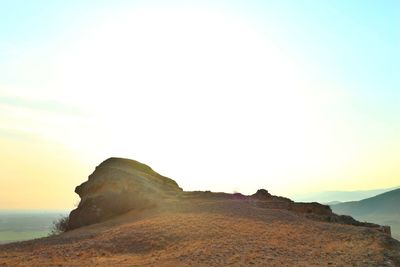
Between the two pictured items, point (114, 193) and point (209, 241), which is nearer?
point (209, 241)

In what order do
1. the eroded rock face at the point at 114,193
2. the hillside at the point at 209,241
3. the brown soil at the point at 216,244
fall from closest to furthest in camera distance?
the brown soil at the point at 216,244 < the hillside at the point at 209,241 < the eroded rock face at the point at 114,193

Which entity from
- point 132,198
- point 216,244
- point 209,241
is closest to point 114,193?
point 132,198

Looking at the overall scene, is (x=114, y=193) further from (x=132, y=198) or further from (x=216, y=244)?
(x=216, y=244)

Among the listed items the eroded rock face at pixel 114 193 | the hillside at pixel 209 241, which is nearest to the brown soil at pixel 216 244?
the hillside at pixel 209 241

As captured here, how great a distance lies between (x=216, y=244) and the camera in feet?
64.4

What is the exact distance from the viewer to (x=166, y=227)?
22359mm

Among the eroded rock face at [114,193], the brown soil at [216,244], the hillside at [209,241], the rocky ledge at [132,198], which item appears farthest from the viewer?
the eroded rock face at [114,193]

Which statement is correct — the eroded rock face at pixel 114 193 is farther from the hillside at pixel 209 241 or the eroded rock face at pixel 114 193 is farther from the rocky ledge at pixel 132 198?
the hillside at pixel 209 241

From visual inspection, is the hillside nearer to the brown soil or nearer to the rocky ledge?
the brown soil

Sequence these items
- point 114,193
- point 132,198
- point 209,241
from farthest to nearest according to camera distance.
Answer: point 114,193, point 132,198, point 209,241

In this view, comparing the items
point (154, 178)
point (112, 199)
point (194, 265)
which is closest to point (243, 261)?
point (194, 265)

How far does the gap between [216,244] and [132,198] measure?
41.6 feet

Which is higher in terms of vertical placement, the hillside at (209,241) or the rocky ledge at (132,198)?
the rocky ledge at (132,198)

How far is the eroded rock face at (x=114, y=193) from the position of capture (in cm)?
3072
